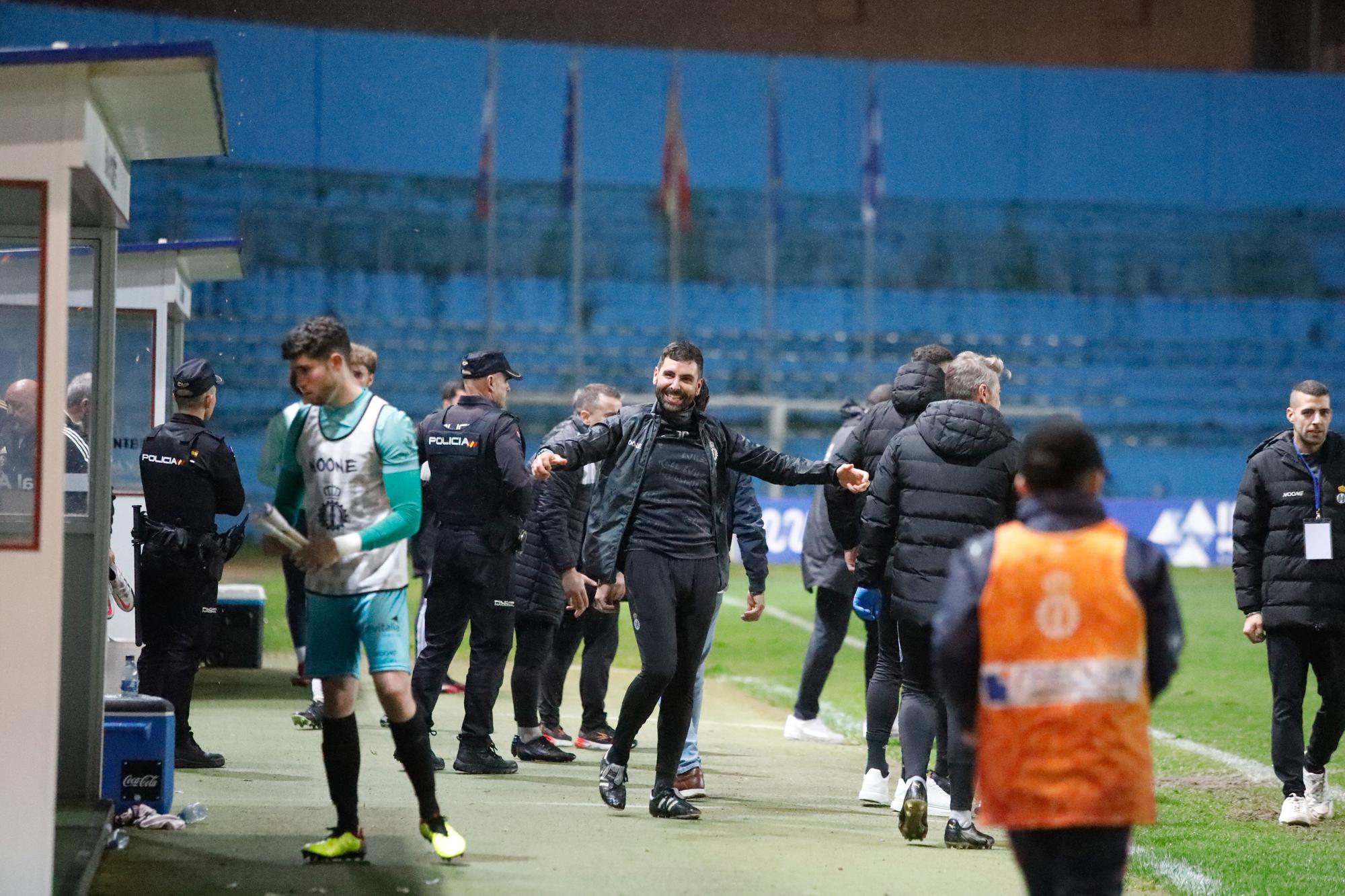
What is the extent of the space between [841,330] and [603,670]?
1169 inches

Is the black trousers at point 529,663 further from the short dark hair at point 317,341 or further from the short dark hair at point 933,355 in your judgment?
the short dark hair at point 317,341

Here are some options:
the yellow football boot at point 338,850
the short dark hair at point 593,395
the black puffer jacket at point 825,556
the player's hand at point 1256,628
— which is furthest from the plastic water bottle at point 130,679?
the player's hand at point 1256,628

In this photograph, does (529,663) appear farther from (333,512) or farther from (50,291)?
(50,291)

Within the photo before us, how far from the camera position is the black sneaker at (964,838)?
6461 mm

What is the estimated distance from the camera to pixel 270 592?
2003 cm

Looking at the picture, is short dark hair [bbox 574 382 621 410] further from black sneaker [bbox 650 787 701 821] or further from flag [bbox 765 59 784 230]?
flag [bbox 765 59 784 230]

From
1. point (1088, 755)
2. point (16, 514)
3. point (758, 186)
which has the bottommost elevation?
point (1088, 755)

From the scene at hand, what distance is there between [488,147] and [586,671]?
26.2 metres

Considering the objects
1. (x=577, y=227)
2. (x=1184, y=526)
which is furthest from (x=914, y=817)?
(x=577, y=227)

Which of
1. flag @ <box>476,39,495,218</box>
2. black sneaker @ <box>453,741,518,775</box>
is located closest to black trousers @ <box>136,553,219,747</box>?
black sneaker @ <box>453,741,518,775</box>

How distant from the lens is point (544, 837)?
6.44 metres

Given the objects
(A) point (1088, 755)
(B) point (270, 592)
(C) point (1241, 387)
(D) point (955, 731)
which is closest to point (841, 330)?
(C) point (1241, 387)

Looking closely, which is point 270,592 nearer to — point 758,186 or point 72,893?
point 72,893

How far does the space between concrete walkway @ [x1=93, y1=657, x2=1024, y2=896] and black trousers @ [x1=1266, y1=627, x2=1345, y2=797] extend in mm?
1775
